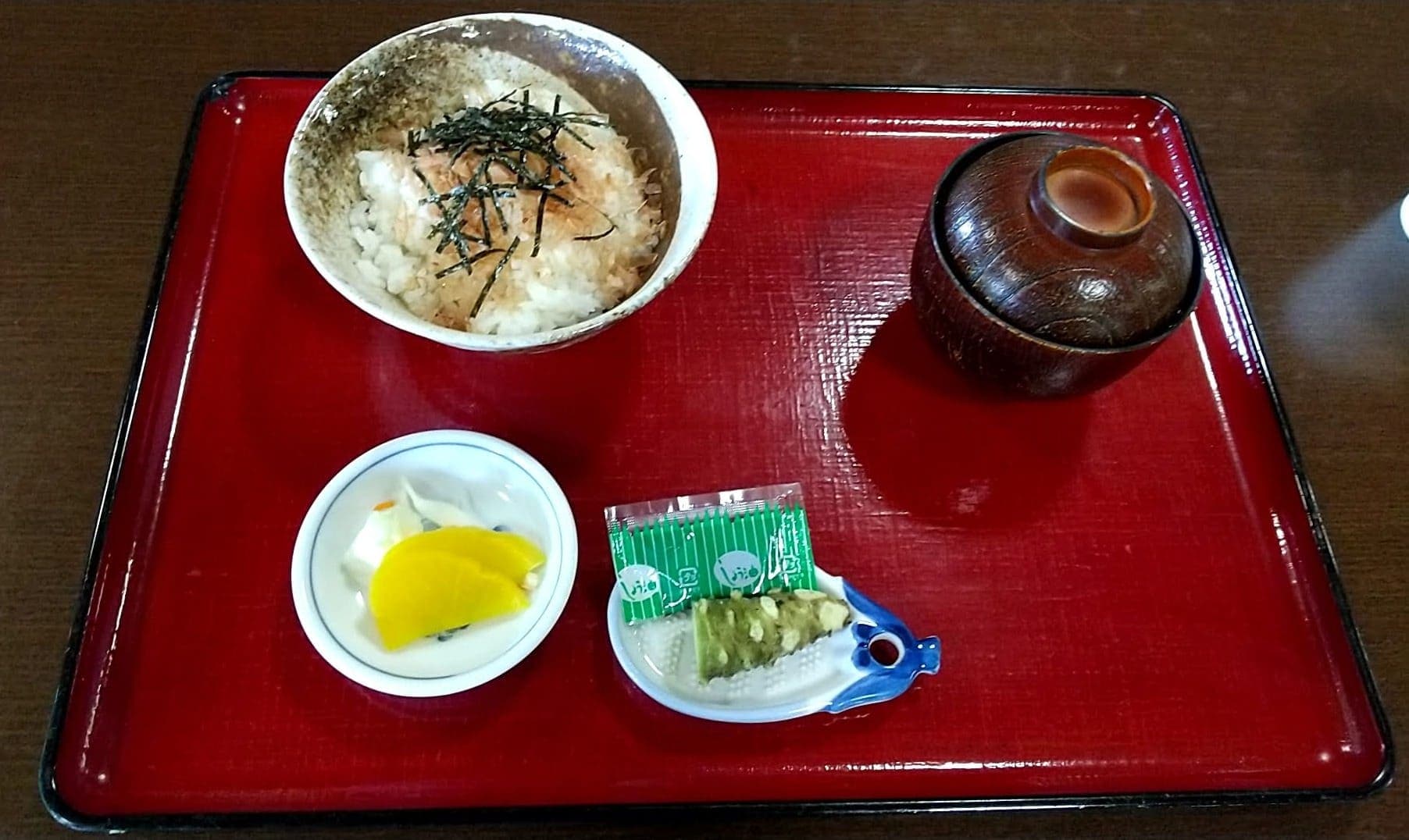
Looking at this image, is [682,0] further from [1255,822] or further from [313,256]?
[1255,822]

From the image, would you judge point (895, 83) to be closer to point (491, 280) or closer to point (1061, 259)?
point (1061, 259)

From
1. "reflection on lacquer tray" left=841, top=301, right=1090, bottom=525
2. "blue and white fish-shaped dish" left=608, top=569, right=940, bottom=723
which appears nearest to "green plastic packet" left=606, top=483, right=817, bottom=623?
"blue and white fish-shaped dish" left=608, top=569, right=940, bottom=723

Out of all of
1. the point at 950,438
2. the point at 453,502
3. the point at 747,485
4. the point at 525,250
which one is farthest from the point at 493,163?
the point at 950,438

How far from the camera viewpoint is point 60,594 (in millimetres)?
1192

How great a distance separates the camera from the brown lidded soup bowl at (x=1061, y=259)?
1.08 m

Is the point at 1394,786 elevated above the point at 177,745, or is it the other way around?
the point at 177,745

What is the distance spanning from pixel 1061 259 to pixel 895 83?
2.68 ft

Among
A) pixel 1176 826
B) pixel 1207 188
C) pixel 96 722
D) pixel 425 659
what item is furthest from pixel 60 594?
pixel 1207 188

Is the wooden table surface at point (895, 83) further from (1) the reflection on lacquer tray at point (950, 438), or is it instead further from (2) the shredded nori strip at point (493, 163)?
(2) the shredded nori strip at point (493, 163)

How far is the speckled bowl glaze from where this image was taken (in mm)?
1161

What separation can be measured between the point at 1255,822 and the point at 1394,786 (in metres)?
0.21

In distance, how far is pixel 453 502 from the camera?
3.90ft

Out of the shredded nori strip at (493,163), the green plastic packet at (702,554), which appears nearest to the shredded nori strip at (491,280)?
Result: the shredded nori strip at (493,163)

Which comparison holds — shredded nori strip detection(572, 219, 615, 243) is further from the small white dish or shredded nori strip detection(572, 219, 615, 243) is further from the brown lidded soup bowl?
the brown lidded soup bowl
